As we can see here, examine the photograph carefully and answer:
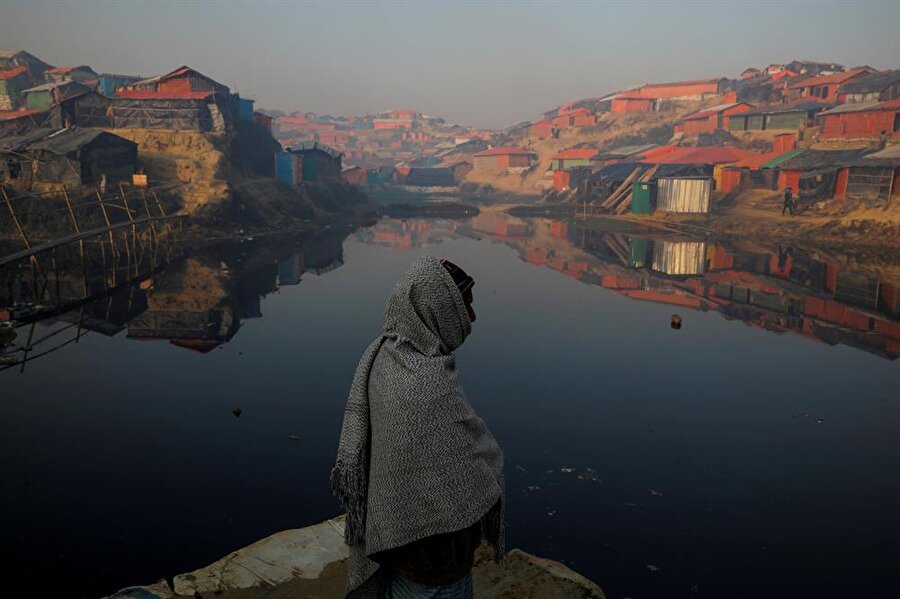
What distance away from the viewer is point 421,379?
245cm

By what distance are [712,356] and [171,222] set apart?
2352cm

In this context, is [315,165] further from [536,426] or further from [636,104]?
[636,104]

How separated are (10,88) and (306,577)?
55.6 metres

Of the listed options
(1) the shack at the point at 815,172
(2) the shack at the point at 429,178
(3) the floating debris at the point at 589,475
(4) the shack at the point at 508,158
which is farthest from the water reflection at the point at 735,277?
(2) the shack at the point at 429,178

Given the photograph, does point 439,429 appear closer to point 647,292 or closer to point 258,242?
point 647,292

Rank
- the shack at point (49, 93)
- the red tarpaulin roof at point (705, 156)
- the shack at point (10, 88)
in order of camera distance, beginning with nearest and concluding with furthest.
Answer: the red tarpaulin roof at point (705, 156)
the shack at point (49, 93)
the shack at point (10, 88)

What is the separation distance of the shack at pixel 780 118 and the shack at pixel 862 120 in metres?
3.57

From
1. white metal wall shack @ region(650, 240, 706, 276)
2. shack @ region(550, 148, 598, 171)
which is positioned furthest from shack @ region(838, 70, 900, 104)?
white metal wall shack @ region(650, 240, 706, 276)

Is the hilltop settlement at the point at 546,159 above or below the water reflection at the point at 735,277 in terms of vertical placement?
above

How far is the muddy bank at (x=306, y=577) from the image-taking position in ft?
15.5

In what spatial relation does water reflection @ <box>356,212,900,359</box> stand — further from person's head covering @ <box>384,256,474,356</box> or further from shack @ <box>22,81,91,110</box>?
shack @ <box>22,81,91,110</box>

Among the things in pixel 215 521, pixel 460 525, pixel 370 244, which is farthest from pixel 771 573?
pixel 370 244

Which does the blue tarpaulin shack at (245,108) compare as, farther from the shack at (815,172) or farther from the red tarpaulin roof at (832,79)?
the red tarpaulin roof at (832,79)

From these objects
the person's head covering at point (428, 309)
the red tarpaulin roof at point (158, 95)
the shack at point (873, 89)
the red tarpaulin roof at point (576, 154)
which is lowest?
the person's head covering at point (428, 309)
